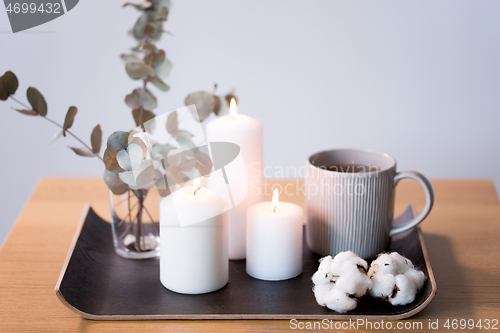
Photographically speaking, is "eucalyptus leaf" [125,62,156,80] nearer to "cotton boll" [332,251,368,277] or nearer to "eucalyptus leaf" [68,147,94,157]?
"eucalyptus leaf" [68,147,94,157]

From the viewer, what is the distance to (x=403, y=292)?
42 cm

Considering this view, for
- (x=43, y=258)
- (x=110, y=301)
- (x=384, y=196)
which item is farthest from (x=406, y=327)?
(x=43, y=258)

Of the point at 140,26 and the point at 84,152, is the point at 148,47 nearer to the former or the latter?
the point at 140,26

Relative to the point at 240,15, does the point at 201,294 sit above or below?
below

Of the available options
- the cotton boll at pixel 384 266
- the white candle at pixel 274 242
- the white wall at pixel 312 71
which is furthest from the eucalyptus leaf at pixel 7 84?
the white wall at pixel 312 71

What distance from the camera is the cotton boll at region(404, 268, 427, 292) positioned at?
434mm

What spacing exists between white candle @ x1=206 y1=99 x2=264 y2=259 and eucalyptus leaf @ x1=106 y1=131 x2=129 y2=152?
0.09 meters

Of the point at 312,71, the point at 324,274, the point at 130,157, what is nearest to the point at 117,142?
the point at 130,157

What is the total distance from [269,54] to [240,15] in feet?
0.33

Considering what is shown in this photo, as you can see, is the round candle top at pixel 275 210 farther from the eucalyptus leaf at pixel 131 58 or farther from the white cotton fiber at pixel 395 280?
the eucalyptus leaf at pixel 131 58

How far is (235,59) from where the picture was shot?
41.6 inches

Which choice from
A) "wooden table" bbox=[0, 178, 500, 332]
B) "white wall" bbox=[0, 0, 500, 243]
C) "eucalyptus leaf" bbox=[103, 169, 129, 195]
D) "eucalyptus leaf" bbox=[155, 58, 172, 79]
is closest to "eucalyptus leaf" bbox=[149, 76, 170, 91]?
"eucalyptus leaf" bbox=[155, 58, 172, 79]

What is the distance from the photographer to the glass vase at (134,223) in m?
0.55

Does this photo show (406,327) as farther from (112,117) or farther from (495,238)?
(112,117)
